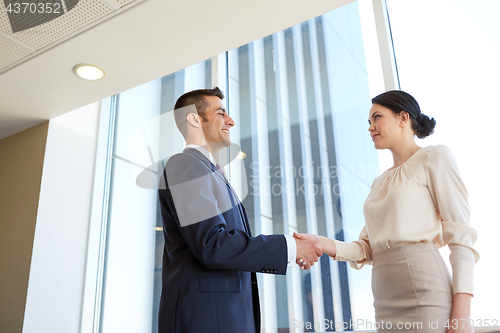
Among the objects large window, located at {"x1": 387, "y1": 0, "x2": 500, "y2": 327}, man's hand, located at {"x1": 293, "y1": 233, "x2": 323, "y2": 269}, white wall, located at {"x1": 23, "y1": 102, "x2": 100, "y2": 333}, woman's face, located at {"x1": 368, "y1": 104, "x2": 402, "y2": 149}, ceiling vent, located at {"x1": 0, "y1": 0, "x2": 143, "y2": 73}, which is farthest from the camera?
white wall, located at {"x1": 23, "y1": 102, "x2": 100, "y2": 333}

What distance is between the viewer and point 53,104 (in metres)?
3.12

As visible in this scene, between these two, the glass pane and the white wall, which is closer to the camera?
the glass pane

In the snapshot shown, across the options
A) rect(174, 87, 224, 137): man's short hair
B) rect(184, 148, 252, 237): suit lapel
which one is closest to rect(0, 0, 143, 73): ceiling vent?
rect(174, 87, 224, 137): man's short hair

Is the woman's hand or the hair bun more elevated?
the hair bun

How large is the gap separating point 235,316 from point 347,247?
580 millimetres

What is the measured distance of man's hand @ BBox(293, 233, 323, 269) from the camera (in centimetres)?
158

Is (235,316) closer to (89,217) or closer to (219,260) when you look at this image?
(219,260)

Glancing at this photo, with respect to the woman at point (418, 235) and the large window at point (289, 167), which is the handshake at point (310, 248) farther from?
the large window at point (289, 167)

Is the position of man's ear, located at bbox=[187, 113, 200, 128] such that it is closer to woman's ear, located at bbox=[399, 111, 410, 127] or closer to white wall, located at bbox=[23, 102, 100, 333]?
woman's ear, located at bbox=[399, 111, 410, 127]

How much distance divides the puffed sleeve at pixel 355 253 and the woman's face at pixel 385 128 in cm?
40

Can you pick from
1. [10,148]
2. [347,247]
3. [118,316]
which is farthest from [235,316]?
[10,148]

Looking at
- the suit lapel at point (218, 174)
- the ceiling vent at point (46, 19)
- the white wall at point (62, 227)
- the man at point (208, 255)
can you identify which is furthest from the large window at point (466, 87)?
the white wall at point (62, 227)

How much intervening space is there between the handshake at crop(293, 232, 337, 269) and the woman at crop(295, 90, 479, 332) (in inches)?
1.5

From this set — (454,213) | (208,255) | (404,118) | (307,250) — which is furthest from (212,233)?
(404,118)
